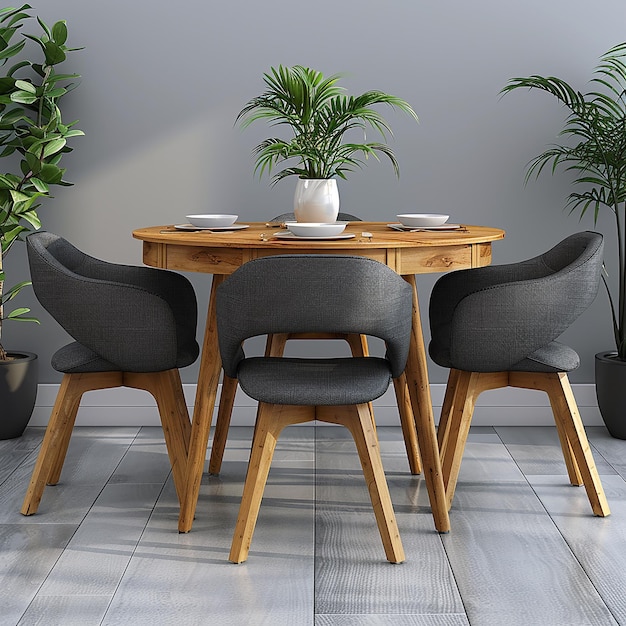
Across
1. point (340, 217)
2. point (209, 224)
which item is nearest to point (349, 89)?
point (340, 217)

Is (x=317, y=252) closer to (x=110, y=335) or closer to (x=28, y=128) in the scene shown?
(x=110, y=335)

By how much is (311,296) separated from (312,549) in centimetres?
70

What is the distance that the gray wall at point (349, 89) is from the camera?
3.58 metres

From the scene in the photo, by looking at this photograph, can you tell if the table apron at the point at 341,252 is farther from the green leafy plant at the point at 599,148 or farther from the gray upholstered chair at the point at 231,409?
the green leafy plant at the point at 599,148

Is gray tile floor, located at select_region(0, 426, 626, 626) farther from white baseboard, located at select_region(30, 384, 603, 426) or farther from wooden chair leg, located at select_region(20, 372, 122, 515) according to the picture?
white baseboard, located at select_region(30, 384, 603, 426)

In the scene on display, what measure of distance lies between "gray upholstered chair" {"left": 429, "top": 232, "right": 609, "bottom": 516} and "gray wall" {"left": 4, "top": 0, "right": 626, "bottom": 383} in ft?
2.91

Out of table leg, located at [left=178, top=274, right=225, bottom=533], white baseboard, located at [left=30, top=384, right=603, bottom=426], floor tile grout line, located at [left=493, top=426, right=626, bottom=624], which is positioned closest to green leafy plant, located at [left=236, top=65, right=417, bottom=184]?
table leg, located at [left=178, top=274, right=225, bottom=533]

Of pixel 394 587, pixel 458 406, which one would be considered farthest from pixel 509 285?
pixel 394 587

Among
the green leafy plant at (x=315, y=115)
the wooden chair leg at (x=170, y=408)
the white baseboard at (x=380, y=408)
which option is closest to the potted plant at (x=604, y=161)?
the white baseboard at (x=380, y=408)

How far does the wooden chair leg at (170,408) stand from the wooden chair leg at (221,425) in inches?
11.6

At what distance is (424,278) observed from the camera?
146 inches

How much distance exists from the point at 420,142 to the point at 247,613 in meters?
2.18

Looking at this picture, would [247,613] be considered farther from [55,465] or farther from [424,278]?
[424,278]

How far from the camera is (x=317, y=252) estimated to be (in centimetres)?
238
